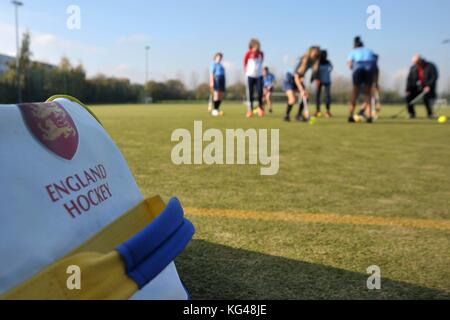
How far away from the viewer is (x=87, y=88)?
43656mm

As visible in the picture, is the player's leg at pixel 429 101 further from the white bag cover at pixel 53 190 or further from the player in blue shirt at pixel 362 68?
the white bag cover at pixel 53 190

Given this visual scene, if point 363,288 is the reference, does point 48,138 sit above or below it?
above

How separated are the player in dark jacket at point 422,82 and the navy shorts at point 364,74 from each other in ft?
14.7

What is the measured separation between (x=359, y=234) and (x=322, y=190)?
0.96 metres

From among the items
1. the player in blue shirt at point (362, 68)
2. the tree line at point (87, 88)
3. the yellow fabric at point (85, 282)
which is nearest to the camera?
the yellow fabric at point (85, 282)

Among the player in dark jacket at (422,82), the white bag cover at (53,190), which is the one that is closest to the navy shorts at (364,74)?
the player in dark jacket at (422,82)

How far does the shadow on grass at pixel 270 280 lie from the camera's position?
4.36 feet

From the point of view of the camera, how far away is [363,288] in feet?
4.52

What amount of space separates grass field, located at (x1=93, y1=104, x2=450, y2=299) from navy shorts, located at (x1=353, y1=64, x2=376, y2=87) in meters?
5.54

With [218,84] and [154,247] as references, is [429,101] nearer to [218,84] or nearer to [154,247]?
[218,84]

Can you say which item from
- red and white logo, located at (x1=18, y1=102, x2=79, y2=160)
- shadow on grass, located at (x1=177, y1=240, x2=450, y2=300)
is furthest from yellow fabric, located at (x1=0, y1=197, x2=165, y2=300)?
shadow on grass, located at (x1=177, y1=240, x2=450, y2=300)

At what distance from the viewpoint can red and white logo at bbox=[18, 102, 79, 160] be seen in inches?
36.2
